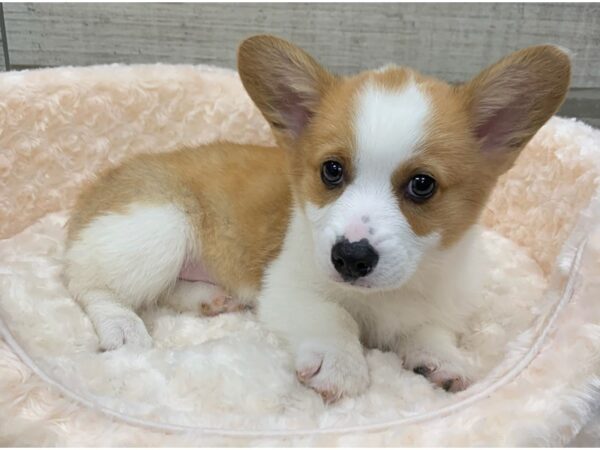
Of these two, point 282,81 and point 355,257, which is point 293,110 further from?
point 355,257

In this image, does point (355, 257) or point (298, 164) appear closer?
point (355, 257)

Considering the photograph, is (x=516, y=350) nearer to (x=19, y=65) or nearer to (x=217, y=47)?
(x=217, y=47)

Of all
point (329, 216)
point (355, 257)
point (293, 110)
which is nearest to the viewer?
point (355, 257)

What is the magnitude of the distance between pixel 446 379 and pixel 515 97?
756mm

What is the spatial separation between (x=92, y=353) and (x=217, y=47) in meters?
1.88

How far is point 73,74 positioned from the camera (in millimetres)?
2732

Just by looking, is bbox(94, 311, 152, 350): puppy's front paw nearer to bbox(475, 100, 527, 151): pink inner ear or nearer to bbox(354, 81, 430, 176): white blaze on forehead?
bbox(354, 81, 430, 176): white blaze on forehead

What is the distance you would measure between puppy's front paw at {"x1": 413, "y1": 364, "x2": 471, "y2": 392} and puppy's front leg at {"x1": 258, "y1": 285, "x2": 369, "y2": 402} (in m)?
0.19

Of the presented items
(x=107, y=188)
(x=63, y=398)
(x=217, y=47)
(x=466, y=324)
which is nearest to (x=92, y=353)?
(x=63, y=398)

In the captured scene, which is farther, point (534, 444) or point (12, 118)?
point (12, 118)

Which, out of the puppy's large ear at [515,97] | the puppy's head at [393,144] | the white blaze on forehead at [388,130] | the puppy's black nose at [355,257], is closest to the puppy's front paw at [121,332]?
the puppy's head at [393,144]

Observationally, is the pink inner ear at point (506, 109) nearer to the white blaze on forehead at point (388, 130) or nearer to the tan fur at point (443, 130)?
the tan fur at point (443, 130)

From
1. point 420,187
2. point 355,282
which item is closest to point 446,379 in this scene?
point 355,282

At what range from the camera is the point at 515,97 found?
182 cm
